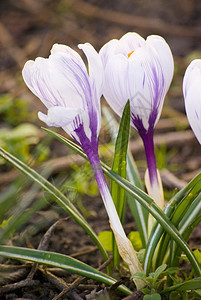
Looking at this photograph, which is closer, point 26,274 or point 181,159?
point 26,274

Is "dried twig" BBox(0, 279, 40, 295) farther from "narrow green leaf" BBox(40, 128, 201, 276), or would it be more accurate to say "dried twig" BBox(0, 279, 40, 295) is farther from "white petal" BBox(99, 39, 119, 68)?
"white petal" BBox(99, 39, 119, 68)

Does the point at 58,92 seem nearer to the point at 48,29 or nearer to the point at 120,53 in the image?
the point at 120,53

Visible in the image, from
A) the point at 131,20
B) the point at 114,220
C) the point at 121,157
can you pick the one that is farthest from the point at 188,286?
the point at 131,20

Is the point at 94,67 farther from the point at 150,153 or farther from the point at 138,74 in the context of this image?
the point at 150,153

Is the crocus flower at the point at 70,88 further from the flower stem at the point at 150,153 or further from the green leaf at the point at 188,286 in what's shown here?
the green leaf at the point at 188,286

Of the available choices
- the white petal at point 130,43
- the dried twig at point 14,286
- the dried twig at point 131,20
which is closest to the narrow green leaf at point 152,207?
the white petal at point 130,43

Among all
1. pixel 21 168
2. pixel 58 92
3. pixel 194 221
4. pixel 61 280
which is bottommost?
pixel 61 280

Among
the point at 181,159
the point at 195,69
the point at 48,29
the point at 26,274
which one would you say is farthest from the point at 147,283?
the point at 48,29
